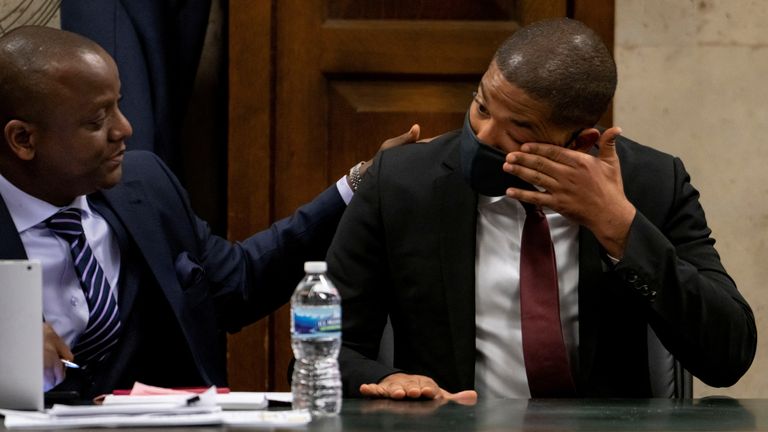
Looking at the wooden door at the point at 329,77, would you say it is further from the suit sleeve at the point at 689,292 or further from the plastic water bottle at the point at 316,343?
the plastic water bottle at the point at 316,343

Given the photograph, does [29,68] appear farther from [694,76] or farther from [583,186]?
[694,76]

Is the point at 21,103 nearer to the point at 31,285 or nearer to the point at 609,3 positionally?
the point at 31,285

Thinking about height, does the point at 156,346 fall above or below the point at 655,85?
below

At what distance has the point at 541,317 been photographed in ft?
8.09

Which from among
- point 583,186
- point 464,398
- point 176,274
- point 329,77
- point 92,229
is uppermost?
point 329,77

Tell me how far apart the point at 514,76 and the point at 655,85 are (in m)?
1.42

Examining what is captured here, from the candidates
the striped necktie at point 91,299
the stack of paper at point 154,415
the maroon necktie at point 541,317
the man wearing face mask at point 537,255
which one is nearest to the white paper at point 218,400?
the stack of paper at point 154,415

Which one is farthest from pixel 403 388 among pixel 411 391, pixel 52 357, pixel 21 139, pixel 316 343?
pixel 21 139

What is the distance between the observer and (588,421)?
2.00m

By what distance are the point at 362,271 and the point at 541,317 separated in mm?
360

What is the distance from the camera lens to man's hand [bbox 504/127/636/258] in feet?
7.73

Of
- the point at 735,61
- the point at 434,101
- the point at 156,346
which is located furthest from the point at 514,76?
the point at 735,61

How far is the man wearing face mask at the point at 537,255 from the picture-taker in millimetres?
2381

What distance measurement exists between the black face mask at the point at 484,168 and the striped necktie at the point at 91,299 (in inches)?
29.7
